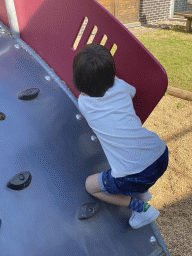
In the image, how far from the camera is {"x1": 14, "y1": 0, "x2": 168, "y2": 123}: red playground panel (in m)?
1.03

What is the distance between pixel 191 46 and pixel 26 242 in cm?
495

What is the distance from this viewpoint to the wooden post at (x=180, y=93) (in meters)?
3.13

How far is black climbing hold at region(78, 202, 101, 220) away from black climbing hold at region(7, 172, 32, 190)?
0.21 metres

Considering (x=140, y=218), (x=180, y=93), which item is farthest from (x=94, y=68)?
(x=180, y=93)

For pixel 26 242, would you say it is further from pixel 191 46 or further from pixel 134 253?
pixel 191 46

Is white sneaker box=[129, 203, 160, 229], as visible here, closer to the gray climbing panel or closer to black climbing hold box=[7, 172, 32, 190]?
the gray climbing panel

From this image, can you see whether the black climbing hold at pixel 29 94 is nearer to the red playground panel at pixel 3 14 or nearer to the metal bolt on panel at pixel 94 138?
the metal bolt on panel at pixel 94 138

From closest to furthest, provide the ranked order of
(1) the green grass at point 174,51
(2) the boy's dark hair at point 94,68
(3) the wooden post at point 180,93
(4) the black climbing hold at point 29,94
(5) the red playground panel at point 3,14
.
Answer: (2) the boy's dark hair at point 94,68, (4) the black climbing hold at point 29,94, (5) the red playground panel at point 3,14, (3) the wooden post at point 180,93, (1) the green grass at point 174,51

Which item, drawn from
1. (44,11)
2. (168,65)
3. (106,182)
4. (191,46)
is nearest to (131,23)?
(191,46)

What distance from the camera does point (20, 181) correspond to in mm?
941

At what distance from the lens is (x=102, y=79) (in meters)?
1.03

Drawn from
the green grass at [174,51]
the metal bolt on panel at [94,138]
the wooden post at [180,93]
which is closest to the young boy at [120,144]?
the metal bolt on panel at [94,138]

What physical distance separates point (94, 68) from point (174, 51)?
4.19m

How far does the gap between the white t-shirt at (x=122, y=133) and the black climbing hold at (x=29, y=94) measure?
0.27m
